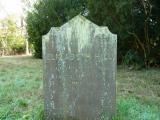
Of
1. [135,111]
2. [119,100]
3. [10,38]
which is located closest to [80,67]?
[135,111]

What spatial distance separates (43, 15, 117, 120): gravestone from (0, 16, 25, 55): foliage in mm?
34263

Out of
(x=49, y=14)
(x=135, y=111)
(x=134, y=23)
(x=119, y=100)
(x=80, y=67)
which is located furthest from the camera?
(x=49, y=14)

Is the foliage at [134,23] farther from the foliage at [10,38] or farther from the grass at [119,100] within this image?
the foliage at [10,38]

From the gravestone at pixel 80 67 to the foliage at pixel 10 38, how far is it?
1349 inches

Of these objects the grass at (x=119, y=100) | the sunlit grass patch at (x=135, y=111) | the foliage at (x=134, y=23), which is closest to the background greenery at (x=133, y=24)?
the foliage at (x=134, y=23)

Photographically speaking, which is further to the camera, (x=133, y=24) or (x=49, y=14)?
(x=49, y=14)

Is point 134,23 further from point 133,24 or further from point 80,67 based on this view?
point 80,67

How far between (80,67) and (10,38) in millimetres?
Answer: 35255

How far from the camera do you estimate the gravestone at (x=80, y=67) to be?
4.52 meters

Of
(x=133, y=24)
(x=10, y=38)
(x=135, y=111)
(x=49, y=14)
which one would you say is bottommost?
(x=135, y=111)

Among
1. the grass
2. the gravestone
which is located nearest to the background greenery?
the grass

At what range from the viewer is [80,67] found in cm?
454

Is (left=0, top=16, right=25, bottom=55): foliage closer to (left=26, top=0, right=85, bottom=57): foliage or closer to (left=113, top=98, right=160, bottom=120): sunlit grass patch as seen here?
(left=26, top=0, right=85, bottom=57): foliage

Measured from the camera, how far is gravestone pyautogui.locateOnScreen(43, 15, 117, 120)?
178 inches
